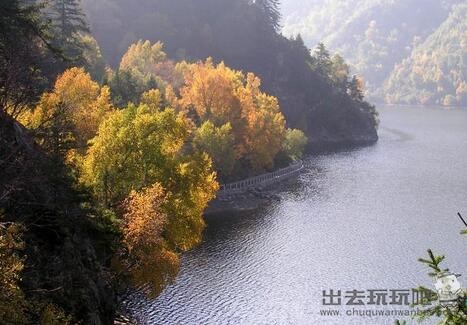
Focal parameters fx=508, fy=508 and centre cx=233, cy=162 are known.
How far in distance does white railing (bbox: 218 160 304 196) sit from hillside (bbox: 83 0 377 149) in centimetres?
4149

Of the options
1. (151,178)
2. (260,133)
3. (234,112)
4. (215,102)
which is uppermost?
(215,102)

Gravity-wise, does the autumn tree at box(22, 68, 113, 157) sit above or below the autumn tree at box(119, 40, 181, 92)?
below

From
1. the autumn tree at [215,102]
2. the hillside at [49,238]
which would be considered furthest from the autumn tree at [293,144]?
the hillside at [49,238]

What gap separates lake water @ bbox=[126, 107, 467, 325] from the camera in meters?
44.4

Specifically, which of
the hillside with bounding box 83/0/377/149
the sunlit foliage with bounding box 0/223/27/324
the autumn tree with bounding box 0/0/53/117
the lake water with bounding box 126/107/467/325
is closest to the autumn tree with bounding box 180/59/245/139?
the lake water with bounding box 126/107/467/325

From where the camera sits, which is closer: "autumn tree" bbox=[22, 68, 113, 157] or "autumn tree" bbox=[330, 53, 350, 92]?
"autumn tree" bbox=[22, 68, 113, 157]

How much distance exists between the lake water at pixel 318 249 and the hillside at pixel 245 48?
4997cm

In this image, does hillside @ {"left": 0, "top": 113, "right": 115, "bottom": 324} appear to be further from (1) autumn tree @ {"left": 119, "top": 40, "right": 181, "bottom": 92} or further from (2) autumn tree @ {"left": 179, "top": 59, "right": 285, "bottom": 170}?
(1) autumn tree @ {"left": 119, "top": 40, "right": 181, "bottom": 92}

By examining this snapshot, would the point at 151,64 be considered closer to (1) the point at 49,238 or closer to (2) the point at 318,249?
(2) the point at 318,249

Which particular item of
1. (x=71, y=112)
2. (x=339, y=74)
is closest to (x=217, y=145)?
(x=71, y=112)

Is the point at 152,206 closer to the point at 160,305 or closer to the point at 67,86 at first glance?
the point at 160,305

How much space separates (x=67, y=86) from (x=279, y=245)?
31521 millimetres

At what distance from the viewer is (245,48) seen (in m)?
158

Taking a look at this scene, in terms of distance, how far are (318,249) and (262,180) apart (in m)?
29.2
